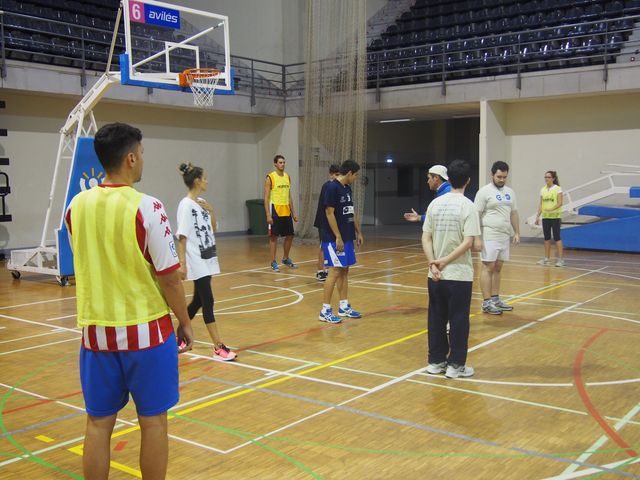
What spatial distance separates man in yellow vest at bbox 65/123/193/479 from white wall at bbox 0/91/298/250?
1322 centimetres

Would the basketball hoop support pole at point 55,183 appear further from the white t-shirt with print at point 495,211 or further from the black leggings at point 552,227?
the black leggings at point 552,227

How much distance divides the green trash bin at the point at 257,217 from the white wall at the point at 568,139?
7147 millimetres

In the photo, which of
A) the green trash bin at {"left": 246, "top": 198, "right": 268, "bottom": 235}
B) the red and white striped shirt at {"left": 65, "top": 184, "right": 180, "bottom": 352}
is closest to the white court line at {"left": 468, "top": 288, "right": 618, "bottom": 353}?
the red and white striped shirt at {"left": 65, "top": 184, "right": 180, "bottom": 352}

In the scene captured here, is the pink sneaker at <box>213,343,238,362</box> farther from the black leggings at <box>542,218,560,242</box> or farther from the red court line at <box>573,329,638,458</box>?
the black leggings at <box>542,218,560,242</box>

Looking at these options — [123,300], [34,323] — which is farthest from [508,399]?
[34,323]

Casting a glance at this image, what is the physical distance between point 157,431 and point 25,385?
3120mm

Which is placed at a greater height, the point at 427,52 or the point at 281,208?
the point at 427,52

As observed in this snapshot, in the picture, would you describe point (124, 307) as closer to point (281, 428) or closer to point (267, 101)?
point (281, 428)

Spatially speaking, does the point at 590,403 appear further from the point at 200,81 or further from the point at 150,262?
the point at 200,81

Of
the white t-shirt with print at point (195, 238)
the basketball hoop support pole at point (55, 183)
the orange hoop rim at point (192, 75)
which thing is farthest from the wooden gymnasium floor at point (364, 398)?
the orange hoop rim at point (192, 75)

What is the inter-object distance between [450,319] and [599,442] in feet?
4.97

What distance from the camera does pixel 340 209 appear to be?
24.3 feet

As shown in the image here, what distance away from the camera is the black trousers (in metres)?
5.20

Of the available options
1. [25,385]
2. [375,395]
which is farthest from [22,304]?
[375,395]
